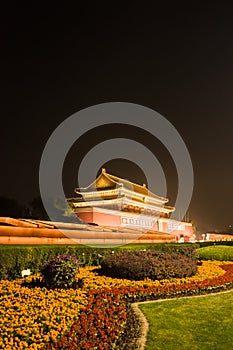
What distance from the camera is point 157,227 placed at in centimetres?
4288

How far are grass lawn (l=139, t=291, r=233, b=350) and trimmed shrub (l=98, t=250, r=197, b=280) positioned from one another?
1.94 meters

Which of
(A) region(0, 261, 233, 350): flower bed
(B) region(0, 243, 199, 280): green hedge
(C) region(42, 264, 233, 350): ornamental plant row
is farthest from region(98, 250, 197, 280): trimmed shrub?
(B) region(0, 243, 199, 280): green hedge

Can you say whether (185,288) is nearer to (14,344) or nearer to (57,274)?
(57,274)

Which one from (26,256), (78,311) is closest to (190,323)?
(78,311)

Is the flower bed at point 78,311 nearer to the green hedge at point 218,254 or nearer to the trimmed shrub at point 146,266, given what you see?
the trimmed shrub at point 146,266

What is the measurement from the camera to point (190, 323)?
647 centimetres

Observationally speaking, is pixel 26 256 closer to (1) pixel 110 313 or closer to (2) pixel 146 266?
(2) pixel 146 266

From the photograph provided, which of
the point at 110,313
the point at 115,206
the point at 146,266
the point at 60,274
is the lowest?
the point at 110,313

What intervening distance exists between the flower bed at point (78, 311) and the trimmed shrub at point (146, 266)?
1.17 feet

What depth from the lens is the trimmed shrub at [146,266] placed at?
10.2 metres

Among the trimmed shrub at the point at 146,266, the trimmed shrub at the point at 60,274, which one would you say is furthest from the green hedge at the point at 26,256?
the trimmed shrub at the point at 60,274

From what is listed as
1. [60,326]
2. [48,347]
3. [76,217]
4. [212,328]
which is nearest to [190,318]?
[212,328]

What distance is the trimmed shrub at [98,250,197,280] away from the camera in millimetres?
10164

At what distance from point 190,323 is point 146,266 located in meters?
3.83
